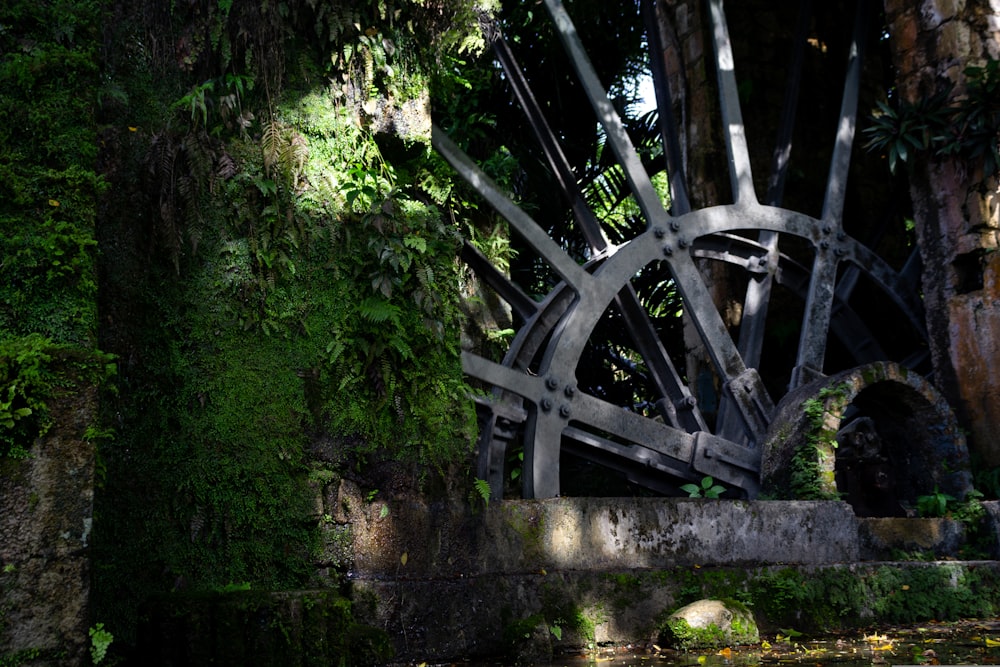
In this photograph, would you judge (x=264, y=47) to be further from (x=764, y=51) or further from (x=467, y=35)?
(x=764, y=51)

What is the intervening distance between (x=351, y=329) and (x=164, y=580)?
4.55 feet

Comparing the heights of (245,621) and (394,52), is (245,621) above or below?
below

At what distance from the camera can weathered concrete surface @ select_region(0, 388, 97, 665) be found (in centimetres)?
296

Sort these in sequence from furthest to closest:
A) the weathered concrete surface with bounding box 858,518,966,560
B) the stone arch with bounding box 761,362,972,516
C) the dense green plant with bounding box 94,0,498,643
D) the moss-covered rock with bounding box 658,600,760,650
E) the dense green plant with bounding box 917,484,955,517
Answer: the dense green plant with bounding box 917,484,955,517
the stone arch with bounding box 761,362,972,516
the weathered concrete surface with bounding box 858,518,966,560
the moss-covered rock with bounding box 658,600,760,650
the dense green plant with bounding box 94,0,498,643

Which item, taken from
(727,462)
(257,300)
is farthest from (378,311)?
(727,462)

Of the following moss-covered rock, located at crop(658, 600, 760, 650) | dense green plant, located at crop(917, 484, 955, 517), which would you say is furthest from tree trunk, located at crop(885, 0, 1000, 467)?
moss-covered rock, located at crop(658, 600, 760, 650)

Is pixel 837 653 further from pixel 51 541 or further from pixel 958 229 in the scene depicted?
pixel 958 229

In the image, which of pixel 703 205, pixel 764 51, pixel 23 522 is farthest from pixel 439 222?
pixel 764 51

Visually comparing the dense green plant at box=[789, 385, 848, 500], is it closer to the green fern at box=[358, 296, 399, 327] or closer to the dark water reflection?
the dark water reflection

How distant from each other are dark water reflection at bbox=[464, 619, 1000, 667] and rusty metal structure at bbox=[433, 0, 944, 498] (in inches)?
101

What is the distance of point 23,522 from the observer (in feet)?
9.84

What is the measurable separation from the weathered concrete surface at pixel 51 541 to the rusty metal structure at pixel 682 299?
4.19 metres

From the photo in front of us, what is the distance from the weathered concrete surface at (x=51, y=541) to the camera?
9.71 feet

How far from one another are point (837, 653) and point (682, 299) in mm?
4389
